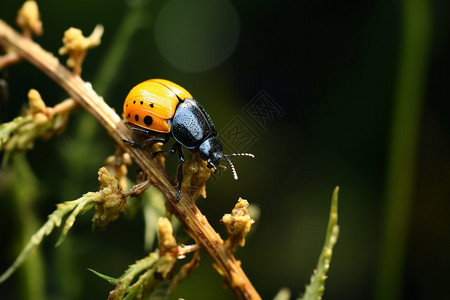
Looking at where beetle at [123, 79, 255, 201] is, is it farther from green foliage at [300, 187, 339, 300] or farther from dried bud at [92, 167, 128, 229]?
green foliage at [300, 187, 339, 300]

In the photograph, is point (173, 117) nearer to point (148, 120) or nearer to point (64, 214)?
point (148, 120)

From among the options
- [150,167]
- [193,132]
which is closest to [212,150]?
[193,132]

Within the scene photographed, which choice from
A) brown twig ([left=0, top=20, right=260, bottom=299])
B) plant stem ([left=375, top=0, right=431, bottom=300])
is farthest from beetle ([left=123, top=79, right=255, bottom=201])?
plant stem ([left=375, top=0, right=431, bottom=300])

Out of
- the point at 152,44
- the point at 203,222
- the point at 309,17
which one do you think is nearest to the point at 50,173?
the point at 152,44

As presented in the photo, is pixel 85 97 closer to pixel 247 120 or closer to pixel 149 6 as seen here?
pixel 247 120

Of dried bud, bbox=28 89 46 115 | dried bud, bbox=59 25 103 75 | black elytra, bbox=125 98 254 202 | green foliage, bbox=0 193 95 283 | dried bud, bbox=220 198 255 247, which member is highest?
dried bud, bbox=59 25 103 75

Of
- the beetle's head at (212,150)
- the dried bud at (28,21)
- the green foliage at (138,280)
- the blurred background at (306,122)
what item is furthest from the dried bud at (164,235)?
the blurred background at (306,122)
